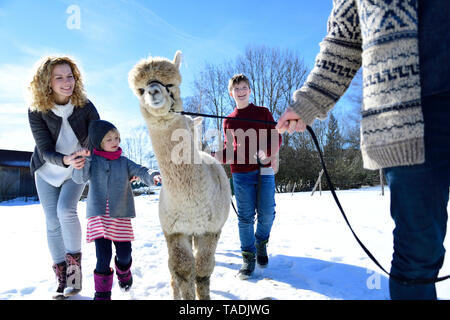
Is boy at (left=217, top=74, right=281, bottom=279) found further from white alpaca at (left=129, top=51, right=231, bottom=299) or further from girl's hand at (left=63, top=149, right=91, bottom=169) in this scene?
girl's hand at (left=63, top=149, right=91, bottom=169)

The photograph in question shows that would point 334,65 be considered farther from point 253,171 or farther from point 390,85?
point 253,171

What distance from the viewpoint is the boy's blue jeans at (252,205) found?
9.99ft

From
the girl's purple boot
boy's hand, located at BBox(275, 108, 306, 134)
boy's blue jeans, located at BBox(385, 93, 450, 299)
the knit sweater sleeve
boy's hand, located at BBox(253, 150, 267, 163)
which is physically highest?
the knit sweater sleeve

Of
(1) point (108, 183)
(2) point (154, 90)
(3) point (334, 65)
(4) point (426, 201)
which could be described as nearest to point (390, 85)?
(3) point (334, 65)

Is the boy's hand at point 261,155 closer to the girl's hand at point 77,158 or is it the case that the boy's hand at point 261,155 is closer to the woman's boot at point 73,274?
the girl's hand at point 77,158

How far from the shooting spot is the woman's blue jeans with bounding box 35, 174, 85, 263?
98.0 inches

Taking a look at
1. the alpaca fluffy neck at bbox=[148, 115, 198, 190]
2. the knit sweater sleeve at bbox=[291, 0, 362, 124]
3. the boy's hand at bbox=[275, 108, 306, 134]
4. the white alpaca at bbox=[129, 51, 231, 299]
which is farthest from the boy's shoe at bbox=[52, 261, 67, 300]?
the knit sweater sleeve at bbox=[291, 0, 362, 124]

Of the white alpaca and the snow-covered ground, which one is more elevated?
the white alpaca

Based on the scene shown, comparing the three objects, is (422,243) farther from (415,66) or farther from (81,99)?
(81,99)

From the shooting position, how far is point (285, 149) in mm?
24188

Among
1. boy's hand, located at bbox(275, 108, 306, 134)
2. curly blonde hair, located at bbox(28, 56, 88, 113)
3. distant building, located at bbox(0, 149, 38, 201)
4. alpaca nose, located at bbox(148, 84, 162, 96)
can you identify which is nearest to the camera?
boy's hand, located at bbox(275, 108, 306, 134)

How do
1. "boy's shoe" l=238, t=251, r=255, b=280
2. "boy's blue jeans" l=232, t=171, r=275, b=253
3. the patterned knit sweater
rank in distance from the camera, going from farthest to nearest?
"boy's blue jeans" l=232, t=171, r=275, b=253 → "boy's shoe" l=238, t=251, r=255, b=280 → the patterned knit sweater
